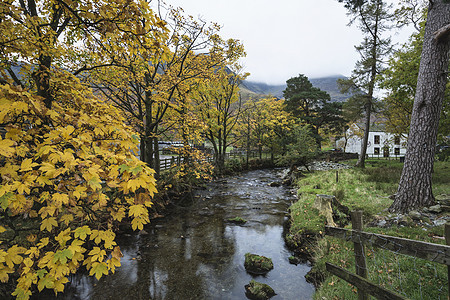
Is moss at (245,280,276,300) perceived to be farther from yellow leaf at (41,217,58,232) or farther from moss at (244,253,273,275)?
yellow leaf at (41,217,58,232)

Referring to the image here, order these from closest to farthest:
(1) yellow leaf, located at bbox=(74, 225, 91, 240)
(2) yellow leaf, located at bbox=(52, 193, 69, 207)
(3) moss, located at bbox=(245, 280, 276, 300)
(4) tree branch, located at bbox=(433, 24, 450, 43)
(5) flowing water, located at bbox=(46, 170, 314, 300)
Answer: (2) yellow leaf, located at bbox=(52, 193, 69, 207) → (1) yellow leaf, located at bbox=(74, 225, 91, 240) → (3) moss, located at bbox=(245, 280, 276, 300) → (5) flowing water, located at bbox=(46, 170, 314, 300) → (4) tree branch, located at bbox=(433, 24, 450, 43)

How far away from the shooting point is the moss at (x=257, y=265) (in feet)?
21.1

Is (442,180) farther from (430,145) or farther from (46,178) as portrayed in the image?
(46,178)

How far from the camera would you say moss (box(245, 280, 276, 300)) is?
17.4 ft

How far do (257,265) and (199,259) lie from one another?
200 cm

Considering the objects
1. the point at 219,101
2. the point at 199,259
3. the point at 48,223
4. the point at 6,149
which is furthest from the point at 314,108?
the point at 6,149

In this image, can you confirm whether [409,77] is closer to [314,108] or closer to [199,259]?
[199,259]

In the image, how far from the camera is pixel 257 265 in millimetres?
6477

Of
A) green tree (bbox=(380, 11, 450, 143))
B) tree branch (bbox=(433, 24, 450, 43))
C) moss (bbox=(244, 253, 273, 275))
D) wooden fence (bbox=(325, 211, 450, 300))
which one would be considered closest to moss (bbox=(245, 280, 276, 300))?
moss (bbox=(244, 253, 273, 275))

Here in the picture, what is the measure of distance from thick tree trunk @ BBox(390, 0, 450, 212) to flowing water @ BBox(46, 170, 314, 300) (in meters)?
4.48

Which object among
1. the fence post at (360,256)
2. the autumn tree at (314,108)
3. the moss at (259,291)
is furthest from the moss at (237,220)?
the autumn tree at (314,108)

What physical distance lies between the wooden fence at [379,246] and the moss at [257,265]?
8.69ft

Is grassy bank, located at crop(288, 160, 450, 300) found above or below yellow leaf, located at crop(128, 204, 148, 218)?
below

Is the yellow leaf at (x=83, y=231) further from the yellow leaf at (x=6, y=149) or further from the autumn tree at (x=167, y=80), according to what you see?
the autumn tree at (x=167, y=80)
